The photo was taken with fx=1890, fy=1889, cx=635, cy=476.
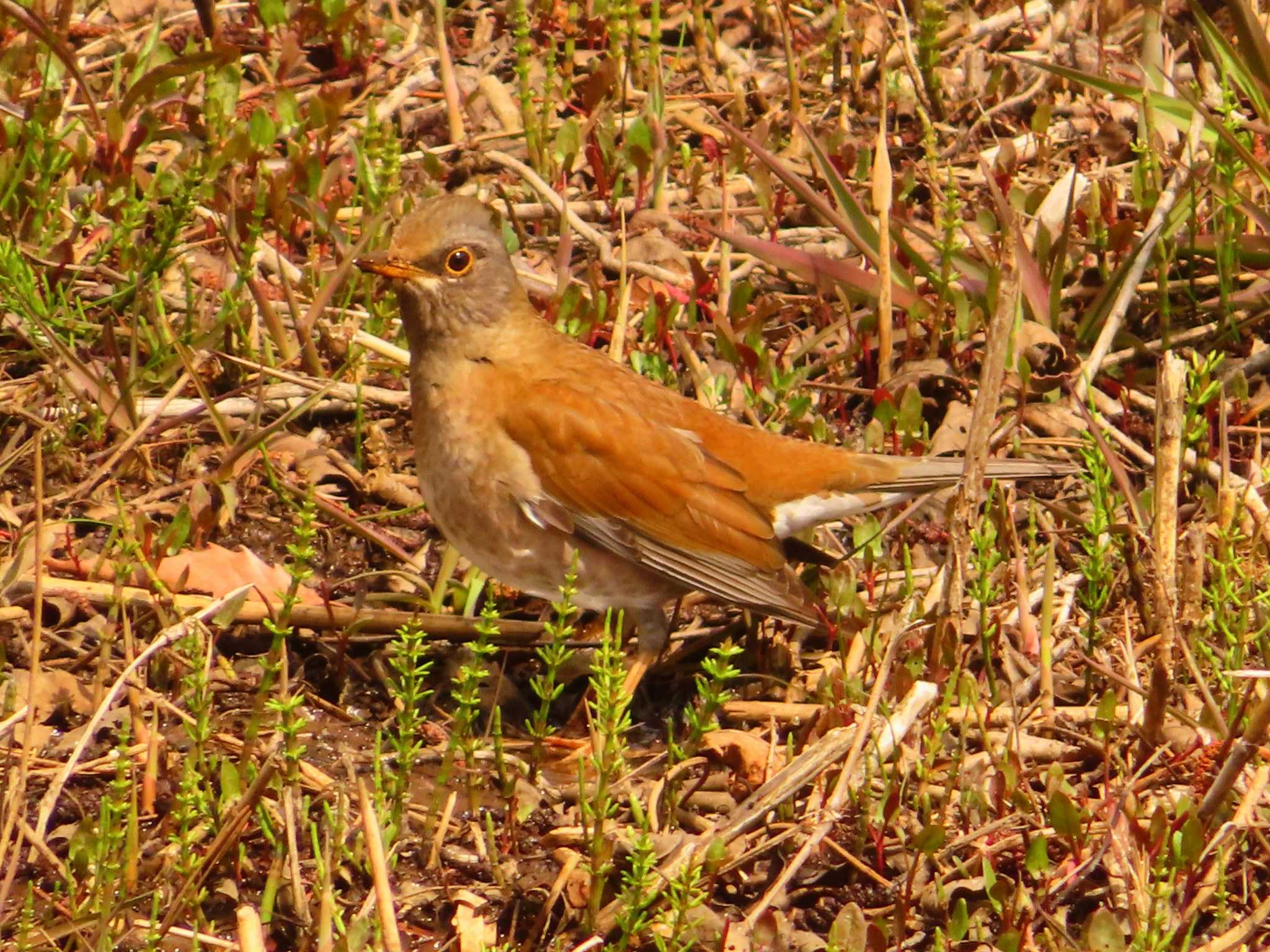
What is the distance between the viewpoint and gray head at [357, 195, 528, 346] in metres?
6.01

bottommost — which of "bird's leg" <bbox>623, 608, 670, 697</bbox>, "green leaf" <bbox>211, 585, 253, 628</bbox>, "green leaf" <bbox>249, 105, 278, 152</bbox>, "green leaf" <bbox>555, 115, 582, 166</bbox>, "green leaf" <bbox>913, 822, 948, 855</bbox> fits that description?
"bird's leg" <bbox>623, 608, 670, 697</bbox>

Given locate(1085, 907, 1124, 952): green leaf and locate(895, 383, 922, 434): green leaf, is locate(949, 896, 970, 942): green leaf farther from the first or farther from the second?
locate(895, 383, 922, 434): green leaf

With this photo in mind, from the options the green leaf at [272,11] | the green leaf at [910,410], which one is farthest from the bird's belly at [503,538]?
the green leaf at [272,11]

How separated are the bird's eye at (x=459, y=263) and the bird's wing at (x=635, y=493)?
17.0 inches

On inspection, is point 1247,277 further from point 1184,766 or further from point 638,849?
point 638,849

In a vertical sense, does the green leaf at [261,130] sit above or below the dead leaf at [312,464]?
above

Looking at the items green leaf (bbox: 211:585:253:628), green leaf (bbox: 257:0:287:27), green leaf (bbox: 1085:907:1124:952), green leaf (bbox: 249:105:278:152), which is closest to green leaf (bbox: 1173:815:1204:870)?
green leaf (bbox: 1085:907:1124:952)

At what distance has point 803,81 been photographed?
8594 mm

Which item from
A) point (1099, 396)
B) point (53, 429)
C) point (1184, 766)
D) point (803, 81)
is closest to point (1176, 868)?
point (1184, 766)

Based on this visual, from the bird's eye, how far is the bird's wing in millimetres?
431

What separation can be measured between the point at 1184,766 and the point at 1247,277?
267cm

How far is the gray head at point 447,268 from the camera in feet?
19.7

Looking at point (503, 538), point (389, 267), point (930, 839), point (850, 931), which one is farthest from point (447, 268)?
point (850, 931)

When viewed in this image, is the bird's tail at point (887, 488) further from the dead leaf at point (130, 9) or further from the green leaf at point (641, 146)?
the dead leaf at point (130, 9)
